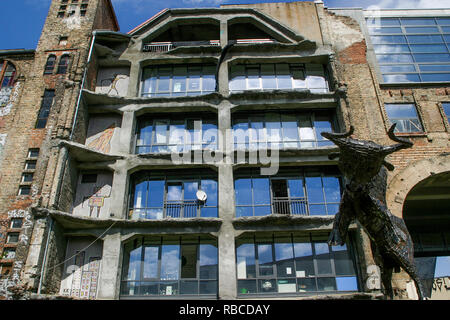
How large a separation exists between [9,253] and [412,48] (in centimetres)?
2455

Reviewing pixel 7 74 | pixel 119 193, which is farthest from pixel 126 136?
pixel 7 74

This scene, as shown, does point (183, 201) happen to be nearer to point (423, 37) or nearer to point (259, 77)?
point (259, 77)

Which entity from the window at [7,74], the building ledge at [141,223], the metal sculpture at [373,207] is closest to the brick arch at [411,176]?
the building ledge at [141,223]

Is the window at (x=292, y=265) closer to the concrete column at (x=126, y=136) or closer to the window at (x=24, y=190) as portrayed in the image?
the concrete column at (x=126, y=136)

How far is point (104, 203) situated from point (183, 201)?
4.00 metres

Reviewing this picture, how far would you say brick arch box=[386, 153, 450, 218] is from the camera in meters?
16.4

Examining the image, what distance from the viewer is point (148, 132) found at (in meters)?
20.1

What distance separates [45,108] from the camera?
746 inches

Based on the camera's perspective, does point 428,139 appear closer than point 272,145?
Yes

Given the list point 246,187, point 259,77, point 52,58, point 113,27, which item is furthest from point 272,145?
point 113,27

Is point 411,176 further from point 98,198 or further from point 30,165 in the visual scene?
point 30,165

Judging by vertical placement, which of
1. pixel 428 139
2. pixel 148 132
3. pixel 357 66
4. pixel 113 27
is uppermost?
pixel 113 27

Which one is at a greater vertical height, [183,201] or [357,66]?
[357,66]

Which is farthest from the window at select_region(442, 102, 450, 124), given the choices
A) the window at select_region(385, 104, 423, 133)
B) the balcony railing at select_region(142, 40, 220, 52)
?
the balcony railing at select_region(142, 40, 220, 52)
